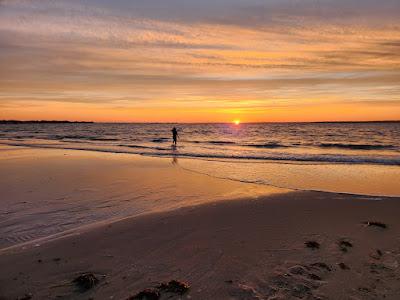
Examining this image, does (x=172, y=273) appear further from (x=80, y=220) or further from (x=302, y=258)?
(x=80, y=220)

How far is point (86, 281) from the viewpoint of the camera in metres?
4.82

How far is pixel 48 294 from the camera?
4.54 m

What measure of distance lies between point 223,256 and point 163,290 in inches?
57.7

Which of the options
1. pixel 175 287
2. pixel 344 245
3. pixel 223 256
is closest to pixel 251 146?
pixel 344 245

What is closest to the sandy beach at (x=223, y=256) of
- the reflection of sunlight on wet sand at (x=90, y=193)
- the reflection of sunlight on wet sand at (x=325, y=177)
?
the reflection of sunlight on wet sand at (x=90, y=193)

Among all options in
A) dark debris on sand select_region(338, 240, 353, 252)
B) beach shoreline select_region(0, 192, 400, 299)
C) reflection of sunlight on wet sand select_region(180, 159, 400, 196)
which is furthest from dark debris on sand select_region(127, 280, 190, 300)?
reflection of sunlight on wet sand select_region(180, 159, 400, 196)

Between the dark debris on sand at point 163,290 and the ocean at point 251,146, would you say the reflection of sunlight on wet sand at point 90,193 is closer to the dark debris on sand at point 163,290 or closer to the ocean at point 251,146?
the dark debris on sand at point 163,290

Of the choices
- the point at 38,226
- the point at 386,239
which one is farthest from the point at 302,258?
the point at 38,226

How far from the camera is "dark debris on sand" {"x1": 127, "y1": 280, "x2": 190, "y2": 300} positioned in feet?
14.5

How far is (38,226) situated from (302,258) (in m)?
5.64

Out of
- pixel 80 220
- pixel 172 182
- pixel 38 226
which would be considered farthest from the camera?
pixel 172 182

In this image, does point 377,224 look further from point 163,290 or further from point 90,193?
point 90,193

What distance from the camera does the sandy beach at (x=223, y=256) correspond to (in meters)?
4.66

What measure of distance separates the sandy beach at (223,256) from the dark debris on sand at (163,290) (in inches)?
2.7
